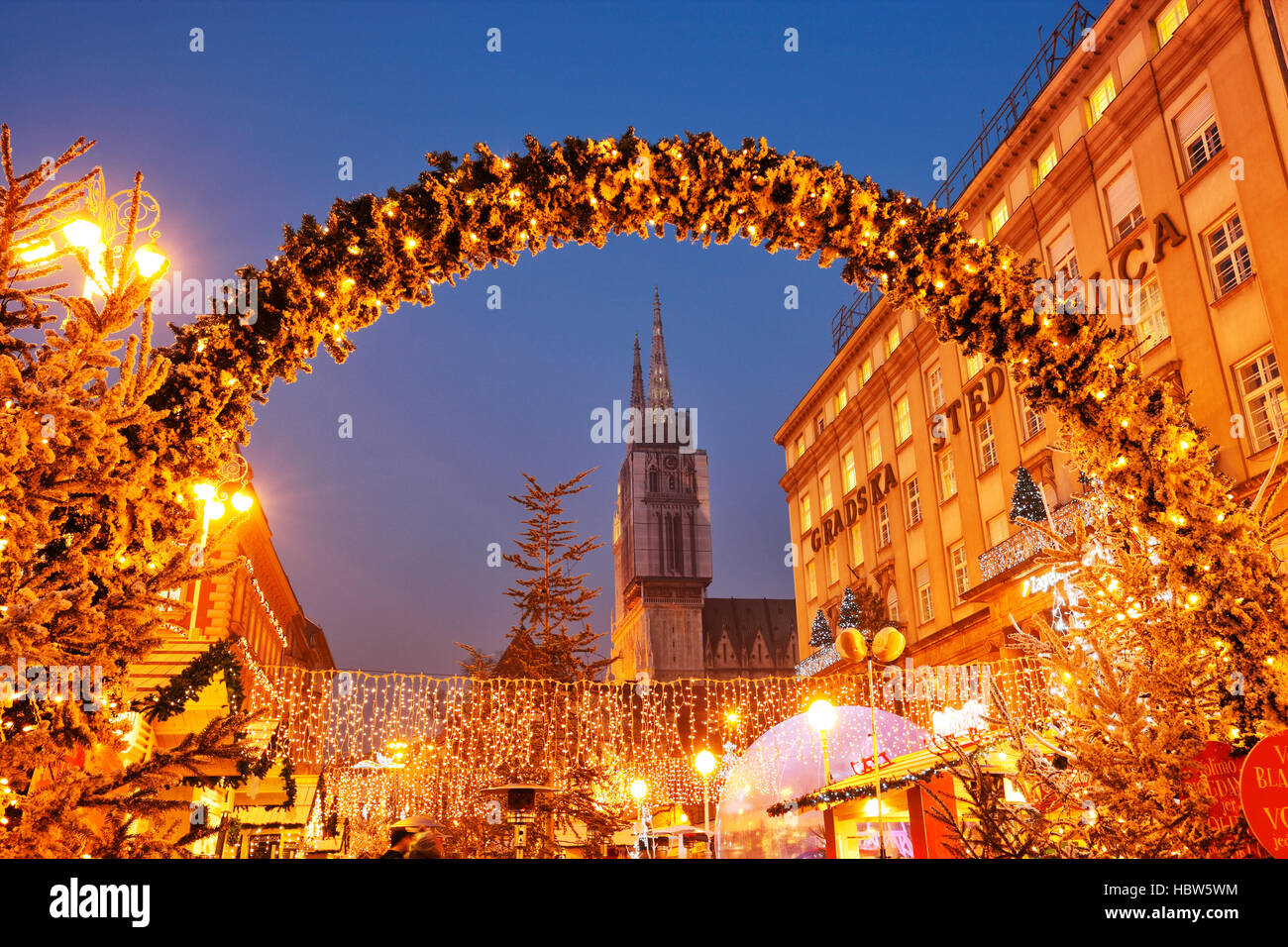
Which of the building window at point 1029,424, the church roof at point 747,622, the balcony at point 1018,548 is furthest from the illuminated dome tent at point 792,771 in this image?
the church roof at point 747,622

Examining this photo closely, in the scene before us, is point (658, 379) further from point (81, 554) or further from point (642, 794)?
point (81, 554)

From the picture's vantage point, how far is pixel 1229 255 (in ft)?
59.6

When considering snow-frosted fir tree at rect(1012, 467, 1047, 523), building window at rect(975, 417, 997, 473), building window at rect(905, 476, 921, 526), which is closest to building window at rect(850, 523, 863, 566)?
building window at rect(905, 476, 921, 526)

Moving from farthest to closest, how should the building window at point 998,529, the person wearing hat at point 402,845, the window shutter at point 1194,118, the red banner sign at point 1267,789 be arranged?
the building window at point 998,529 → the window shutter at point 1194,118 → the person wearing hat at point 402,845 → the red banner sign at point 1267,789

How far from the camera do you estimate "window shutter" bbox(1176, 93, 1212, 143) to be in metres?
19.0

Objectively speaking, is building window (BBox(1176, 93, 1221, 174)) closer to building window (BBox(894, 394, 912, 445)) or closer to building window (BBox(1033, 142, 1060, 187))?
building window (BBox(1033, 142, 1060, 187))

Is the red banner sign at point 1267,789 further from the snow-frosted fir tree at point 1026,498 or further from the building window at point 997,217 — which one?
the building window at point 997,217

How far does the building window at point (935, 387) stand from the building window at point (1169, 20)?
12.2 m

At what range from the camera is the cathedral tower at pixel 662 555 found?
108312 mm

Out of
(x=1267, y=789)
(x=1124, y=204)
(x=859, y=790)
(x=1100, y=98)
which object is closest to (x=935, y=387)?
(x=1124, y=204)

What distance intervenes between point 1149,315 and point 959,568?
Answer: 11.4 metres

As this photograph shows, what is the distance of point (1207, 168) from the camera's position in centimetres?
1853

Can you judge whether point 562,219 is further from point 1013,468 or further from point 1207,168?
point 1013,468

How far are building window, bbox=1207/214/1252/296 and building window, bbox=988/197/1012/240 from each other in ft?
27.7
